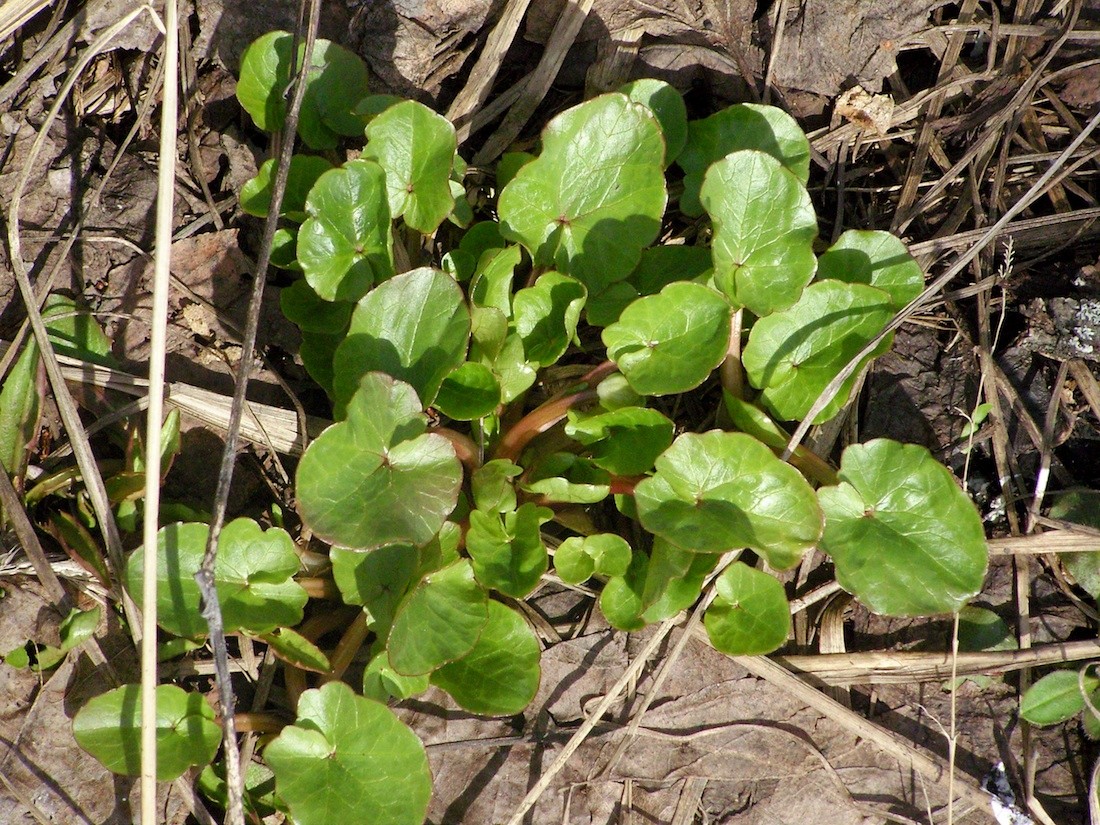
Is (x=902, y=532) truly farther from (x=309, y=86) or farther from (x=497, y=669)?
(x=309, y=86)

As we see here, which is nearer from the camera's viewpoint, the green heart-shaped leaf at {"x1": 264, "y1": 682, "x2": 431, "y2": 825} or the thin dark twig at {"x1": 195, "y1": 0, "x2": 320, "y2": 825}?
the thin dark twig at {"x1": 195, "y1": 0, "x2": 320, "y2": 825}

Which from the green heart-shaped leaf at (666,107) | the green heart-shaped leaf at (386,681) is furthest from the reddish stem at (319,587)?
the green heart-shaped leaf at (666,107)

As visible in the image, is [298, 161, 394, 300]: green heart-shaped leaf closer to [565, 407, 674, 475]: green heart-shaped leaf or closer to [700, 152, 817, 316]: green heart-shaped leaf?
[565, 407, 674, 475]: green heart-shaped leaf

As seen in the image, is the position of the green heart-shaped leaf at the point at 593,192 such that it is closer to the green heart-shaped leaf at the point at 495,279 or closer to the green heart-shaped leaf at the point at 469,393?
the green heart-shaped leaf at the point at 495,279

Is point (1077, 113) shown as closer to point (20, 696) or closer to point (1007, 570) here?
point (1007, 570)

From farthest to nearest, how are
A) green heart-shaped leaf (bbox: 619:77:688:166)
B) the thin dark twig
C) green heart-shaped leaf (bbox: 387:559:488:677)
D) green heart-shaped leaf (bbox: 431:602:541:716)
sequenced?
green heart-shaped leaf (bbox: 619:77:688:166), green heart-shaped leaf (bbox: 431:602:541:716), green heart-shaped leaf (bbox: 387:559:488:677), the thin dark twig

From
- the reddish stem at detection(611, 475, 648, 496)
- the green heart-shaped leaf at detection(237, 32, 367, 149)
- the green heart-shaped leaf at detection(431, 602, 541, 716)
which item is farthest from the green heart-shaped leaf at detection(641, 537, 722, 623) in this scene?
the green heart-shaped leaf at detection(237, 32, 367, 149)

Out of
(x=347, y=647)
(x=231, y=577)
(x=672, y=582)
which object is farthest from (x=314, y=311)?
(x=672, y=582)
